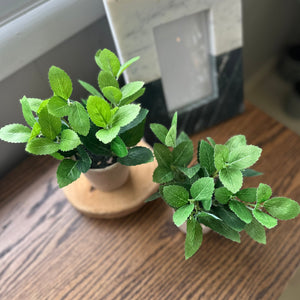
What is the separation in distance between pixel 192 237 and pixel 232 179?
0.09 m

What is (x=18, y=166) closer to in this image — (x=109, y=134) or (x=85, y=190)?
(x=85, y=190)

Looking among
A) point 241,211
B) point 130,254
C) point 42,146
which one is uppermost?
point 42,146

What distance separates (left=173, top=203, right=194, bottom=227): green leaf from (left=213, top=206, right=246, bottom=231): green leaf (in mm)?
57

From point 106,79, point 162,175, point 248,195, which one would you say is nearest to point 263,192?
point 248,195

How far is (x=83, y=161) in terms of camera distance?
1.49 feet

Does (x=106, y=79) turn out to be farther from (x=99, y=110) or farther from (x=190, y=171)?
(x=190, y=171)

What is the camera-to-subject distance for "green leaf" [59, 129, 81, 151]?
40cm

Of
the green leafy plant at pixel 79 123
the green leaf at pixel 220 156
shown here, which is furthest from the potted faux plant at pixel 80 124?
the green leaf at pixel 220 156

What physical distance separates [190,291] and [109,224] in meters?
0.17

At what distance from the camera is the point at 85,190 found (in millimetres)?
606

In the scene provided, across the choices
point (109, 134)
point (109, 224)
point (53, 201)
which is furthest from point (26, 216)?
point (109, 134)

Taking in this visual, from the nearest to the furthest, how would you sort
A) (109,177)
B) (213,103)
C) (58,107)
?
(58,107) < (109,177) < (213,103)

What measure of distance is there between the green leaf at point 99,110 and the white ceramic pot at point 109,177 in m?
0.12

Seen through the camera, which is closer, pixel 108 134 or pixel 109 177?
pixel 108 134
